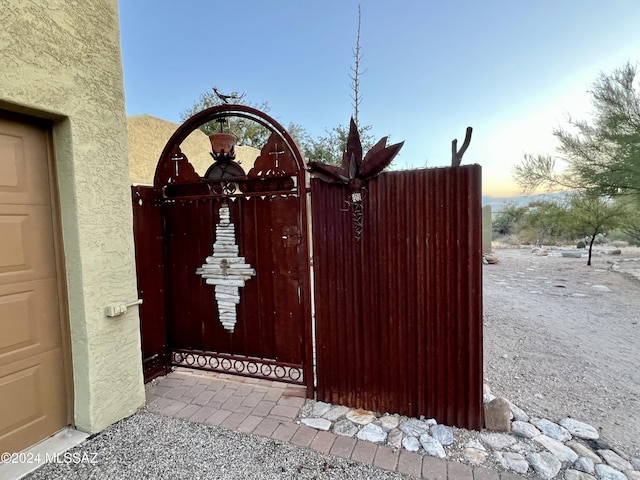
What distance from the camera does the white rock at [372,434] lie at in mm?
2701

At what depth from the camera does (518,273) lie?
1185 centimetres

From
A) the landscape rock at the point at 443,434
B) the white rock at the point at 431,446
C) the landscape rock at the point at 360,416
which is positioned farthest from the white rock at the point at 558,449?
the landscape rock at the point at 360,416

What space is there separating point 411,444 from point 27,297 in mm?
3341

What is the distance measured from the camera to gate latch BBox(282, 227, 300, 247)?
3387 mm

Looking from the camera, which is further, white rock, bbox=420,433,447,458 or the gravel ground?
white rock, bbox=420,433,447,458

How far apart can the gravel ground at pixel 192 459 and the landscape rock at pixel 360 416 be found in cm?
55

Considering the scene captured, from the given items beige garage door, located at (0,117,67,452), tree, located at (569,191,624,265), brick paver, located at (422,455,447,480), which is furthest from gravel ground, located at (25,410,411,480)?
tree, located at (569,191,624,265)

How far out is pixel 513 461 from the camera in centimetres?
239

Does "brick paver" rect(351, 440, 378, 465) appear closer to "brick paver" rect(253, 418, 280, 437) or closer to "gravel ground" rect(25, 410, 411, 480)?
"gravel ground" rect(25, 410, 411, 480)

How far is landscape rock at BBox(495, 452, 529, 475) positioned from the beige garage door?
3.71 m

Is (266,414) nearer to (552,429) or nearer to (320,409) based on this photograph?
(320,409)

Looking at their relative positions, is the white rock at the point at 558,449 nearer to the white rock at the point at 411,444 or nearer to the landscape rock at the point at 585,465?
the landscape rock at the point at 585,465

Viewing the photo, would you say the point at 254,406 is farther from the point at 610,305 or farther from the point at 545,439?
the point at 610,305

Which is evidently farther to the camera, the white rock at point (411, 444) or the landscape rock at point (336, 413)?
the landscape rock at point (336, 413)
